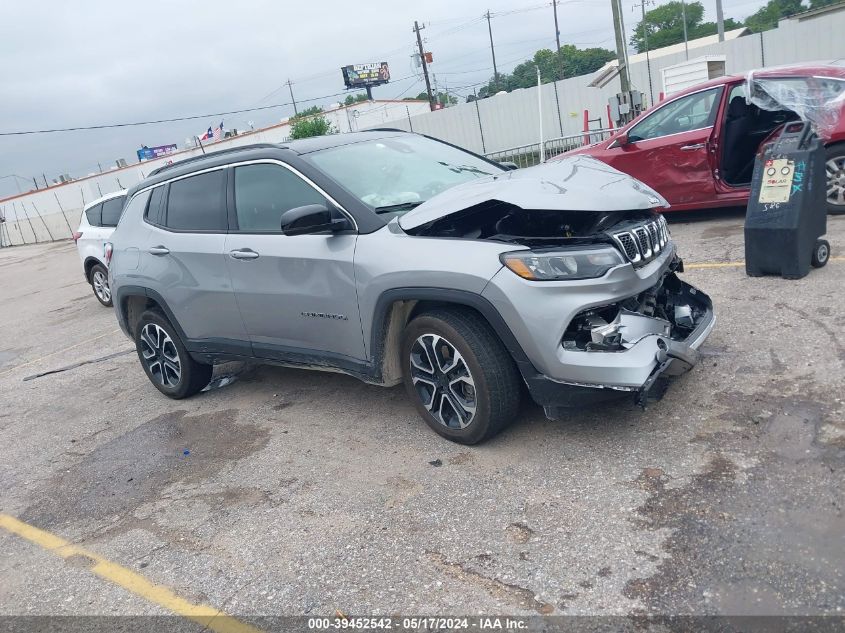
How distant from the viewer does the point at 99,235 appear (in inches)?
414

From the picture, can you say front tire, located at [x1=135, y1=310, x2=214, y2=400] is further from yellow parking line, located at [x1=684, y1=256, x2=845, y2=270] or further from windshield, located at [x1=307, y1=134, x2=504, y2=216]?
yellow parking line, located at [x1=684, y1=256, x2=845, y2=270]

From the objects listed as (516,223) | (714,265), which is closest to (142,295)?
(516,223)

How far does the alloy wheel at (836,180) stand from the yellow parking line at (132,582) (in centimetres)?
694

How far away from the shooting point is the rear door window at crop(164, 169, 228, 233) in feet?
16.2

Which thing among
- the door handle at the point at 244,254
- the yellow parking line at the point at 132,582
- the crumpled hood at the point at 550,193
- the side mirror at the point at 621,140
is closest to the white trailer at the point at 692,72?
the side mirror at the point at 621,140

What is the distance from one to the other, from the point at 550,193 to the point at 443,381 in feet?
3.81

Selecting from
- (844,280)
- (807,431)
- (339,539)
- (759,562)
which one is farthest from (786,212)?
(339,539)

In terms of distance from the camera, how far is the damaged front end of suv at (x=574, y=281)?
340cm

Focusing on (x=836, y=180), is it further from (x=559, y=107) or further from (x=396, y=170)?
(x=559, y=107)

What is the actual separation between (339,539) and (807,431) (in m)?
2.33

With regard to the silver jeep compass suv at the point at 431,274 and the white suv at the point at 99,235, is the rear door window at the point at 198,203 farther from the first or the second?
the white suv at the point at 99,235

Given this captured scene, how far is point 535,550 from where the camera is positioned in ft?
9.74

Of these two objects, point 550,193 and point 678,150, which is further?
point 678,150

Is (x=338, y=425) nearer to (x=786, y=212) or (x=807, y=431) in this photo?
(x=807, y=431)
